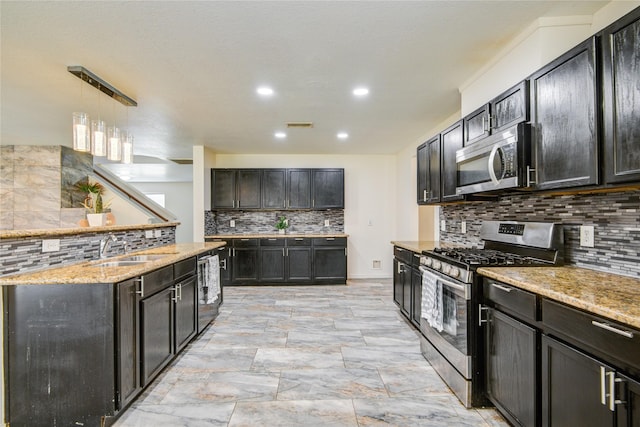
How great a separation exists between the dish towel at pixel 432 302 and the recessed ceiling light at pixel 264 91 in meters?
2.19

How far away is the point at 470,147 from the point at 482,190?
0.39 metres

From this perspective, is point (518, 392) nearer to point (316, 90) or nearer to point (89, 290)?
point (89, 290)

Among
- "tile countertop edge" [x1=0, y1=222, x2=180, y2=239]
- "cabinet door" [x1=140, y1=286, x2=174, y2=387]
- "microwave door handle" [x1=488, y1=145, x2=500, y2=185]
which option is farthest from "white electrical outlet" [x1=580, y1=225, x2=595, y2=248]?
"tile countertop edge" [x1=0, y1=222, x2=180, y2=239]

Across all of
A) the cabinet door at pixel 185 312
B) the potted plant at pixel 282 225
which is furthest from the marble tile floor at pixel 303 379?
the potted plant at pixel 282 225

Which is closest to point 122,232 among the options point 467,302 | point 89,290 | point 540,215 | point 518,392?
point 89,290

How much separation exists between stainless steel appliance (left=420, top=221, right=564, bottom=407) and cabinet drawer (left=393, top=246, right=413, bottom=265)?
0.78 meters

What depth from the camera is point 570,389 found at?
1384 mm

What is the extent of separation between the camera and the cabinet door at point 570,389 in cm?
125

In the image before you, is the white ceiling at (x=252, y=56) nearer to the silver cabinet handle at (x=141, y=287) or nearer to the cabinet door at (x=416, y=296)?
the silver cabinet handle at (x=141, y=287)

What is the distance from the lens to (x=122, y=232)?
310 cm

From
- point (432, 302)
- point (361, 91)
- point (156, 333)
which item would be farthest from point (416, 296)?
point (156, 333)

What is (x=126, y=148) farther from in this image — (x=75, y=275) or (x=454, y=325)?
(x=454, y=325)

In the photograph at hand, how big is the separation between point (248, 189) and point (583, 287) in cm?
518

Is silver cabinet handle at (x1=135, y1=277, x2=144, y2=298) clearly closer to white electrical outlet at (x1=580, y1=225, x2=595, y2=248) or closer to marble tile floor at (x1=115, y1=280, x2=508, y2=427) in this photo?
marble tile floor at (x1=115, y1=280, x2=508, y2=427)
